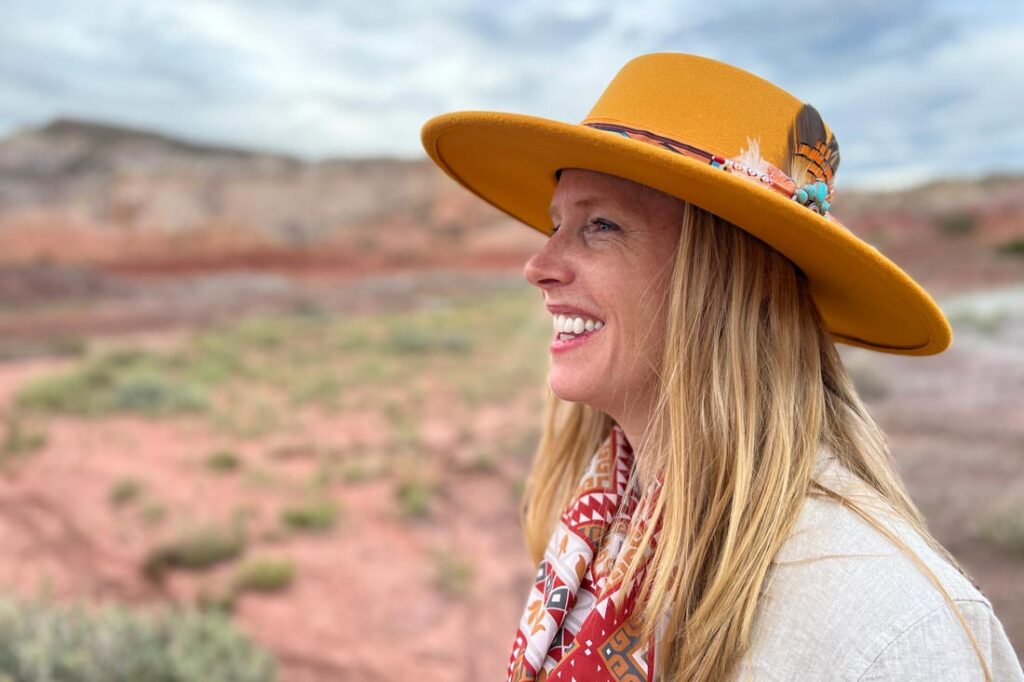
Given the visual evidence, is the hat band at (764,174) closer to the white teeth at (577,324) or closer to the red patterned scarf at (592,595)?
the white teeth at (577,324)

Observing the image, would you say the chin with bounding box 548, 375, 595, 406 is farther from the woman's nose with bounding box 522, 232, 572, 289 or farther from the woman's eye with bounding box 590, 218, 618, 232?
the woman's eye with bounding box 590, 218, 618, 232

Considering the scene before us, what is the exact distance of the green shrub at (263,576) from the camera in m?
4.94

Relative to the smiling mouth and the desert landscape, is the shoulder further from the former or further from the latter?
the desert landscape

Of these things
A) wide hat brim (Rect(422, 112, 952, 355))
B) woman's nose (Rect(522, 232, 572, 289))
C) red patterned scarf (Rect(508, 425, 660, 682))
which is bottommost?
red patterned scarf (Rect(508, 425, 660, 682))

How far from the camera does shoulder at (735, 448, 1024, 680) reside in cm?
104

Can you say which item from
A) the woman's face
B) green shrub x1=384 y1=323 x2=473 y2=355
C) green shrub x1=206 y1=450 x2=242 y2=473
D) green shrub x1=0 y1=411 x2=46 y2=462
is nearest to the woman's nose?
the woman's face

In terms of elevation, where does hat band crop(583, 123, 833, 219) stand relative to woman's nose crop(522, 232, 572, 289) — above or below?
above

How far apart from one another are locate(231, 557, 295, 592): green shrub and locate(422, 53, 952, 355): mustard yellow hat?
423 centimetres

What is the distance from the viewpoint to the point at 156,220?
30391 millimetres

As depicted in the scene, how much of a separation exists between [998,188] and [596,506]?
34803 mm

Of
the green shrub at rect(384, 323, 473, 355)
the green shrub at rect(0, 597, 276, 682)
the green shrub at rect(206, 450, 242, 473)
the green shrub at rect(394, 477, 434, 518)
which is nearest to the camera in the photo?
the green shrub at rect(0, 597, 276, 682)

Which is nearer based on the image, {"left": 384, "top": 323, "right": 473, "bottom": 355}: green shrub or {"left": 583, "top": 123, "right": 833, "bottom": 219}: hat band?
{"left": 583, "top": 123, "right": 833, "bottom": 219}: hat band

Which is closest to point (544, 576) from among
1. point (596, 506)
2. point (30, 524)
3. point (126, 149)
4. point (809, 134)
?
point (596, 506)

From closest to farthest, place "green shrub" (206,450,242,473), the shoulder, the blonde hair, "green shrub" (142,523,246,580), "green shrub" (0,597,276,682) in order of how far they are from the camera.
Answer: the shoulder → the blonde hair → "green shrub" (0,597,276,682) → "green shrub" (142,523,246,580) → "green shrub" (206,450,242,473)
